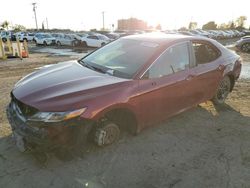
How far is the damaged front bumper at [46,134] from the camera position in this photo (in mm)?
2975

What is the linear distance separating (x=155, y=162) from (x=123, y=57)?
1774 mm

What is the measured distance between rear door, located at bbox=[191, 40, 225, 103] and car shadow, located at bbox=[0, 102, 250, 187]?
27.7 inches

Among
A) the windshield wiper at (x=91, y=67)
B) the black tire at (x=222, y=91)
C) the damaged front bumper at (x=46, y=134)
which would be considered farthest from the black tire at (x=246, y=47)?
the damaged front bumper at (x=46, y=134)

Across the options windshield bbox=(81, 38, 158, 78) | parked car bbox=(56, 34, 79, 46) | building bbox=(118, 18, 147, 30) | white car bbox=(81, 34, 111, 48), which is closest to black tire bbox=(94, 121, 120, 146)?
windshield bbox=(81, 38, 158, 78)

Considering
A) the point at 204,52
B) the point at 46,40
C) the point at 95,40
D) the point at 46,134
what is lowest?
the point at 46,40

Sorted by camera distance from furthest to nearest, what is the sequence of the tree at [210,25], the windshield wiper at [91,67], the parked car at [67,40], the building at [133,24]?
the building at [133,24] → the tree at [210,25] → the parked car at [67,40] → the windshield wiper at [91,67]

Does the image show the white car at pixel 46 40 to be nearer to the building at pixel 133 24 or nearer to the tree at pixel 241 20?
the building at pixel 133 24

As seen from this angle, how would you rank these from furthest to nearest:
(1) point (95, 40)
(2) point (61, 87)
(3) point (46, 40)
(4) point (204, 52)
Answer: (3) point (46, 40)
(1) point (95, 40)
(4) point (204, 52)
(2) point (61, 87)

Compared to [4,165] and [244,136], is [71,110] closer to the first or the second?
[4,165]

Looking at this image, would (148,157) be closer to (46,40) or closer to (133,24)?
(46,40)

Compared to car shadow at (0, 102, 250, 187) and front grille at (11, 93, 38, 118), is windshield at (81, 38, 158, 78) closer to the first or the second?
car shadow at (0, 102, 250, 187)

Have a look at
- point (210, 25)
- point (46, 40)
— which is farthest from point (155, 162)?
point (210, 25)

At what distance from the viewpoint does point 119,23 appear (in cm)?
10819

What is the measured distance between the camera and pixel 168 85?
13.2ft
